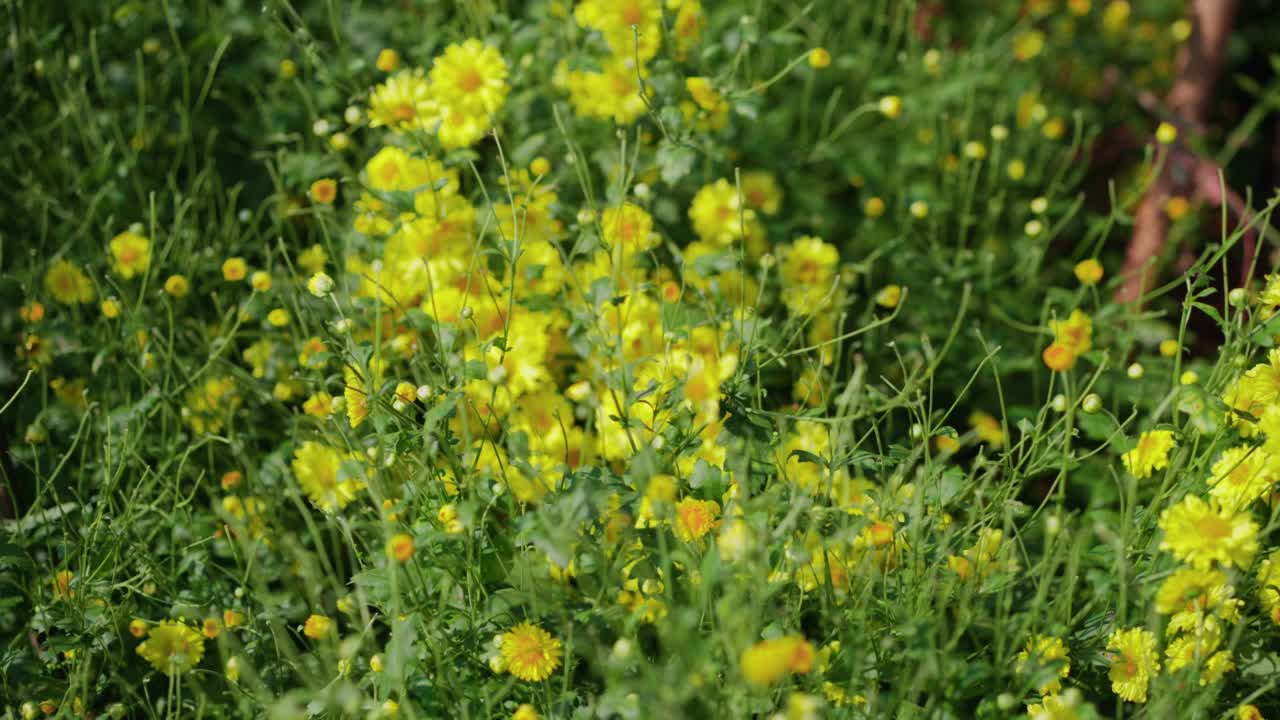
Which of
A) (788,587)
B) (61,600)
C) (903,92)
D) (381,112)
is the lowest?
(61,600)

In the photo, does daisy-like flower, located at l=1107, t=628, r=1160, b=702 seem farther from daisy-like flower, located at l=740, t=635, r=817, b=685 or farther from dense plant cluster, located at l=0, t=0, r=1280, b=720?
daisy-like flower, located at l=740, t=635, r=817, b=685

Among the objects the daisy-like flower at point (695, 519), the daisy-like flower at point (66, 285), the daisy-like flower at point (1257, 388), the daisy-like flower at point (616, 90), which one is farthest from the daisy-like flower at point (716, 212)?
the daisy-like flower at point (66, 285)

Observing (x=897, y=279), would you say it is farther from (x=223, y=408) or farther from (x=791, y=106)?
(x=223, y=408)

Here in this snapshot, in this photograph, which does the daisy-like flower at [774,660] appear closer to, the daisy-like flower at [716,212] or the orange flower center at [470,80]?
the daisy-like flower at [716,212]

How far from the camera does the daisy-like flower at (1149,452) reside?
136 centimetres

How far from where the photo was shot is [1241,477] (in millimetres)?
1274

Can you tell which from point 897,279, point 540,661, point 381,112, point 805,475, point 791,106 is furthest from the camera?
point 791,106

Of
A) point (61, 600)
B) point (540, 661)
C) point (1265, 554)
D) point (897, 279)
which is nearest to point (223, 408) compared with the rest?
point (61, 600)

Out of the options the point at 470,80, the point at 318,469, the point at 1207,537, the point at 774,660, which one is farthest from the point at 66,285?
the point at 1207,537

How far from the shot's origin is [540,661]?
1186 mm

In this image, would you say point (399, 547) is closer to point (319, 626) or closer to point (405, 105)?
point (319, 626)

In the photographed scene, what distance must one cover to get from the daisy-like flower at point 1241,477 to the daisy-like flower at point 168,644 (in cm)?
122

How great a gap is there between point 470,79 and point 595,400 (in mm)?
701

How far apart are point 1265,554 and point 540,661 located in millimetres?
823
